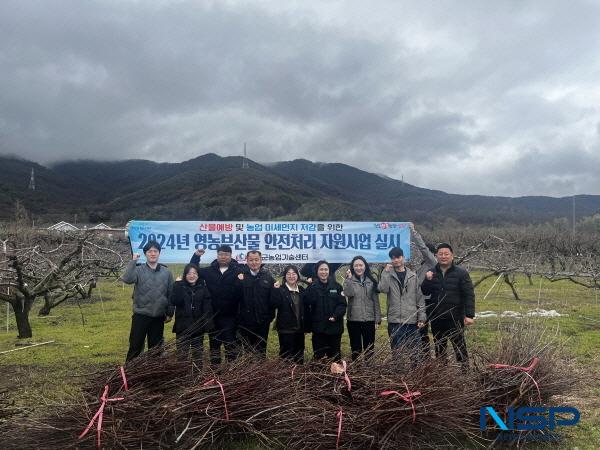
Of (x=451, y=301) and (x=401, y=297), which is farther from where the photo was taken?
(x=401, y=297)

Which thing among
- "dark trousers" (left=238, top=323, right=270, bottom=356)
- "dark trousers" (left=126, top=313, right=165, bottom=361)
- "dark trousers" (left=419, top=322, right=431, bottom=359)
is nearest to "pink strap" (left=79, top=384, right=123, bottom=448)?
"dark trousers" (left=126, top=313, right=165, bottom=361)

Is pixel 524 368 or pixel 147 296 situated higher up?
pixel 147 296

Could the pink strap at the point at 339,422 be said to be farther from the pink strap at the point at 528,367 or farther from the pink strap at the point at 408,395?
the pink strap at the point at 528,367

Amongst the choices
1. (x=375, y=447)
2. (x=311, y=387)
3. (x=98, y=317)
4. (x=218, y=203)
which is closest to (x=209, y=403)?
(x=311, y=387)

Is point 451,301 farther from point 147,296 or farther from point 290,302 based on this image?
point 147,296

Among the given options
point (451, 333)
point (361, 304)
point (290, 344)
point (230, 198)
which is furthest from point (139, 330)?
point (230, 198)

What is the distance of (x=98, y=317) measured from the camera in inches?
475

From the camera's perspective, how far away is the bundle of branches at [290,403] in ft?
10.8

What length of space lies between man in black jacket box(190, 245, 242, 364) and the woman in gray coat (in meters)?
1.34

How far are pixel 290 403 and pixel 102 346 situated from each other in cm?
559

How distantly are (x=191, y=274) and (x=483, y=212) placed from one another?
70757 millimetres

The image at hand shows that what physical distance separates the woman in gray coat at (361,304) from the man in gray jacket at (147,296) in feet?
6.99

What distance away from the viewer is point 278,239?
280 inches

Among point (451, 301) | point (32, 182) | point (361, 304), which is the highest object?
point (32, 182)
